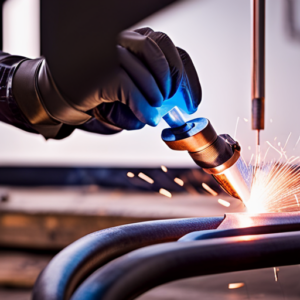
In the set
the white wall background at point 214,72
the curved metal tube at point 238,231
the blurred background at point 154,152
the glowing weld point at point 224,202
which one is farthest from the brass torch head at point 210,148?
the white wall background at point 214,72

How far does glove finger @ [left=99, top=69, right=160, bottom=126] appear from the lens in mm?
530

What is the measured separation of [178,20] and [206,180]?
0.83 meters

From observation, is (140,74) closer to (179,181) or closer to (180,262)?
(180,262)

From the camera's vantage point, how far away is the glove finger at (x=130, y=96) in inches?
20.9

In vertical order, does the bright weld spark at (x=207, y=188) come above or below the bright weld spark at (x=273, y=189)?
below

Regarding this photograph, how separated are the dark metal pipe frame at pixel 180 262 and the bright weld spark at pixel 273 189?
279 mm

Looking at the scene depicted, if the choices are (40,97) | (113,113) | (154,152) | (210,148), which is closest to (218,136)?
(210,148)

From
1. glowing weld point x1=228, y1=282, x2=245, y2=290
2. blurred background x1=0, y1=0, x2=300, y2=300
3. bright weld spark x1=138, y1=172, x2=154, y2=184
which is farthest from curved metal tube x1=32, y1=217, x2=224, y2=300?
bright weld spark x1=138, y1=172, x2=154, y2=184

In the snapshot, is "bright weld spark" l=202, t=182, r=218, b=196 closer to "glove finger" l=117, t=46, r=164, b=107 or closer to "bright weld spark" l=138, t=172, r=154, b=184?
"bright weld spark" l=138, t=172, r=154, b=184

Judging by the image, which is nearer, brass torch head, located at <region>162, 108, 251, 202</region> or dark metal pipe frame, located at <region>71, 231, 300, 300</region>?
dark metal pipe frame, located at <region>71, 231, 300, 300</region>

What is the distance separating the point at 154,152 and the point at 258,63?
1.19 m

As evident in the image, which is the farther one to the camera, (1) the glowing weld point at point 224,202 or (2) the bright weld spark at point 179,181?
(2) the bright weld spark at point 179,181

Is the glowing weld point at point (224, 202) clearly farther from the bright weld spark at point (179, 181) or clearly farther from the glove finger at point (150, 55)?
the glove finger at point (150, 55)

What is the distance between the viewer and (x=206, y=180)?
1583 millimetres
